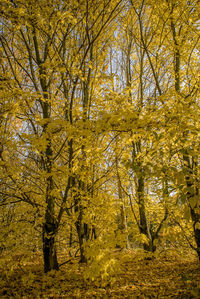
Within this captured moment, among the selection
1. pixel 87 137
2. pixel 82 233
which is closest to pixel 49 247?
pixel 82 233

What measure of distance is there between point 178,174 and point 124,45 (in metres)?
6.74

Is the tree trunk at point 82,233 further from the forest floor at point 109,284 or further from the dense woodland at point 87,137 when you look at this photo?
the forest floor at point 109,284

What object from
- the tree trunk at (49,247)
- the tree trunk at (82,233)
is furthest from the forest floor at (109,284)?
the tree trunk at (82,233)

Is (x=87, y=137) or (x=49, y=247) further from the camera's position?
(x=49, y=247)

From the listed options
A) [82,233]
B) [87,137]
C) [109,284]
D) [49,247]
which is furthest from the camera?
[82,233]

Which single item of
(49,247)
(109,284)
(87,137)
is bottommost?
(109,284)

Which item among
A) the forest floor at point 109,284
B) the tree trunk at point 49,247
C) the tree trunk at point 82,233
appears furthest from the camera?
the tree trunk at point 82,233

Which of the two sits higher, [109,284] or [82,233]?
[82,233]

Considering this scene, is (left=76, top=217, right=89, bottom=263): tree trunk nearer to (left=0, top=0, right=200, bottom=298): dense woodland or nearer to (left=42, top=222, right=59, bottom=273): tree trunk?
(left=0, top=0, right=200, bottom=298): dense woodland

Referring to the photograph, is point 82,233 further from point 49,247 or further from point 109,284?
point 109,284

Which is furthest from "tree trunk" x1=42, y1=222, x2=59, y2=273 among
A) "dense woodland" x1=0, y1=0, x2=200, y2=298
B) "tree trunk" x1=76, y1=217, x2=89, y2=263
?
"tree trunk" x1=76, y1=217, x2=89, y2=263

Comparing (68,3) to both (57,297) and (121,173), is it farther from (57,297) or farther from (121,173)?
(57,297)

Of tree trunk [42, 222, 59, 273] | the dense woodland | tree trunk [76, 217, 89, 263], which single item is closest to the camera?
the dense woodland

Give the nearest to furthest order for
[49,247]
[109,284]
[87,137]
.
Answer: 1. [87,137]
2. [109,284]
3. [49,247]
